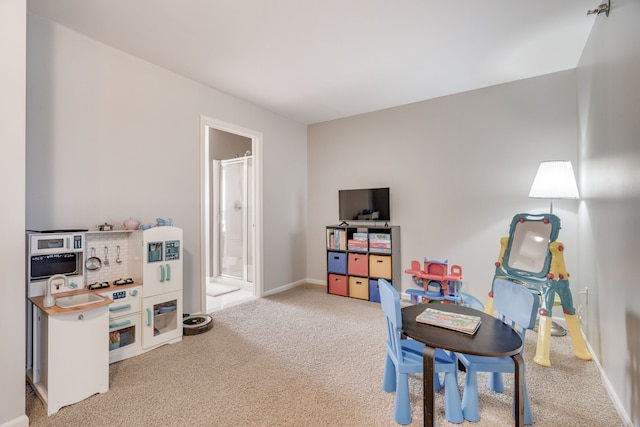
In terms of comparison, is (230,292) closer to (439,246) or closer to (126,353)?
(126,353)

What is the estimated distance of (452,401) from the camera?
67.1 inches

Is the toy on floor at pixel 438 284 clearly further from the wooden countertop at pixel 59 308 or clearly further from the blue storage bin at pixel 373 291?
the wooden countertop at pixel 59 308

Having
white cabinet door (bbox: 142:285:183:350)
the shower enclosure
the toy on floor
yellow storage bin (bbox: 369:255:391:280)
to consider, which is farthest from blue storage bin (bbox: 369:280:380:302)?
white cabinet door (bbox: 142:285:183:350)

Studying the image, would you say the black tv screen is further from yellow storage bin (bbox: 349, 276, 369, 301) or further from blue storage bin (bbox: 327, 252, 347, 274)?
yellow storage bin (bbox: 349, 276, 369, 301)

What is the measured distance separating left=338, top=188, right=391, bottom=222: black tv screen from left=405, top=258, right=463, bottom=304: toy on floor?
100cm

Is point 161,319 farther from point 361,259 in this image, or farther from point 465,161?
point 465,161

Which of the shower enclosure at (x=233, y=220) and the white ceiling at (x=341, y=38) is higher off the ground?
the white ceiling at (x=341, y=38)

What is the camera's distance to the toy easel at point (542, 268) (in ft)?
8.03

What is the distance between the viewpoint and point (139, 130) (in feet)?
9.47

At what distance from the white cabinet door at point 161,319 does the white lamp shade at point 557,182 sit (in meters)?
3.53

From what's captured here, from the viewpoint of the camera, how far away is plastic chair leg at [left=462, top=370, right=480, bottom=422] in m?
1.72

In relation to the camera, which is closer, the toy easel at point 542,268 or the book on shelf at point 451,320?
the book on shelf at point 451,320

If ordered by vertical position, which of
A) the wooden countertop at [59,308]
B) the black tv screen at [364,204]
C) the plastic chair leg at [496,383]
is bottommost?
the plastic chair leg at [496,383]

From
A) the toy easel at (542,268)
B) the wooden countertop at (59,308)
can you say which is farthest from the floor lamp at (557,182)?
the wooden countertop at (59,308)
